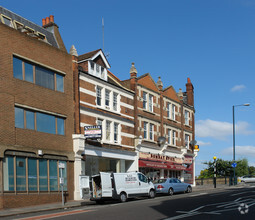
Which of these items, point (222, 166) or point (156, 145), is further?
point (222, 166)

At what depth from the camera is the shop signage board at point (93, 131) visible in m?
27.4

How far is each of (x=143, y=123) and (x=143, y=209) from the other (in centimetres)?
1997

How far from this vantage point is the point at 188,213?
53.0 feet

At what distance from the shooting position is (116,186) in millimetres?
24109

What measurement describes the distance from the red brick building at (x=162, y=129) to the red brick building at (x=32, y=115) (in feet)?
34.6

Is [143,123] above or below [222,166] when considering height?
above

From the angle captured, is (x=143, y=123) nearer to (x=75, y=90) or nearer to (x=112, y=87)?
(x=112, y=87)

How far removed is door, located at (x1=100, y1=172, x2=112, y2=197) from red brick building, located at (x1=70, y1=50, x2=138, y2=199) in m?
4.17

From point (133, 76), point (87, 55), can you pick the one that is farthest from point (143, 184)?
point (133, 76)

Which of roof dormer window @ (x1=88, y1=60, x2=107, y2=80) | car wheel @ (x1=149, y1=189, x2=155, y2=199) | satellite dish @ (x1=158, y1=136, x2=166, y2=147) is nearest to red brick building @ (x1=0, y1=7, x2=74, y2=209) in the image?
roof dormer window @ (x1=88, y1=60, x2=107, y2=80)

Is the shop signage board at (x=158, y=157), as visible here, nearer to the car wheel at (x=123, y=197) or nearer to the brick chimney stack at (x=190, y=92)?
the brick chimney stack at (x=190, y=92)

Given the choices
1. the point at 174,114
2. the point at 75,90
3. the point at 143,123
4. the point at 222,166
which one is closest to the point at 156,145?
the point at 143,123

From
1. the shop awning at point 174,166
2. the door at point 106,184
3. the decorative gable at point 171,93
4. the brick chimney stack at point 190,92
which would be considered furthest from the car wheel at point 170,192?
the brick chimney stack at point 190,92

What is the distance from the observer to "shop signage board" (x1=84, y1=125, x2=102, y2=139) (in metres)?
27.4
